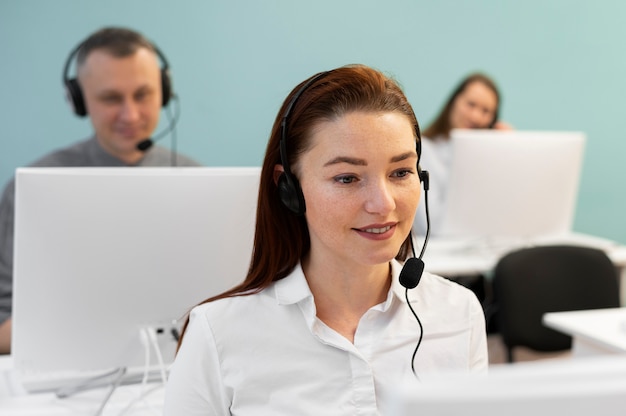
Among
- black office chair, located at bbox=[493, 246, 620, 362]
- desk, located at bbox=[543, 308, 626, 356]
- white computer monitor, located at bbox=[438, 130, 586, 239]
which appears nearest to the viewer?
desk, located at bbox=[543, 308, 626, 356]

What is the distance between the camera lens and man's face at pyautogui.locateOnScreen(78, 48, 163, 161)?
89.8 inches

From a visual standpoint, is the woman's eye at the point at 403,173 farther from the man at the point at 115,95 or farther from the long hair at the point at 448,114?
the long hair at the point at 448,114

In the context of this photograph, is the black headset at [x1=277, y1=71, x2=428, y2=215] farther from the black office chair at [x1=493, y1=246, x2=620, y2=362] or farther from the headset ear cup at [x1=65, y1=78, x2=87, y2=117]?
the black office chair at [x1=493, y1=246, x2=620, y2=362]

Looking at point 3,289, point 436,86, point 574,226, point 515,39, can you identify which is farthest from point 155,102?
point 574,226

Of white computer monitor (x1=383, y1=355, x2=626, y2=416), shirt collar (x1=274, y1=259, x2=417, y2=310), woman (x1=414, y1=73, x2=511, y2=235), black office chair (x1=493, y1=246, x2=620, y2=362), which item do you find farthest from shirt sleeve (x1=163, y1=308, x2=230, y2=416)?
woman (x1=414, y1=73, x2=511, y2=235)

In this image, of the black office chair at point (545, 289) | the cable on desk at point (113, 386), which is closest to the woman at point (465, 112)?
the black office chair at point (545, 289)

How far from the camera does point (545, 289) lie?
99.7 inches

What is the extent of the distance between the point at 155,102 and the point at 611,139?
10.7ft

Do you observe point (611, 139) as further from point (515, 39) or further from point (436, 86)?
point (436, 86)

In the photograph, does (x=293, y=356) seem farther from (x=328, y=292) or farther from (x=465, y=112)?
(x=465, y=112)

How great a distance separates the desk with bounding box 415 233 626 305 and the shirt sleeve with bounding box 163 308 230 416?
1646mm

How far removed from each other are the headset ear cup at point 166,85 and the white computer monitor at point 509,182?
3.31 feet

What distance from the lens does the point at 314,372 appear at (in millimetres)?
1166

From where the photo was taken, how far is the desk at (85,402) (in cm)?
148
